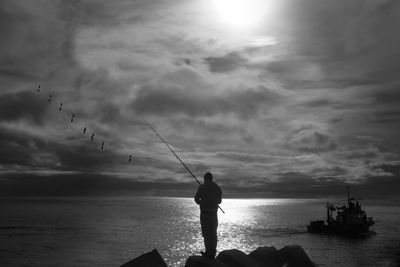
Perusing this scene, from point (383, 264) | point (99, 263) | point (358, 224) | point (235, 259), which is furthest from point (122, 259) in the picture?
point (358, 224)

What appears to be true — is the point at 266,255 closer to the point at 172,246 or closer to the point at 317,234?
the point at 172,246

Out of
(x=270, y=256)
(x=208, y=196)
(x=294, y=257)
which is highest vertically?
(x=208, y=196)

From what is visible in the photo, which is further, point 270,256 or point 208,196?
point 270,256

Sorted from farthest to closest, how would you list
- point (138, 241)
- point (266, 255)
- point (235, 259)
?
point (138, 241)
point (266, 255)
point (235, 259)

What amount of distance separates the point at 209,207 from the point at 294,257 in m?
16.9

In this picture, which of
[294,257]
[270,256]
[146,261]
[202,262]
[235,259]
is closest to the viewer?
[202,262]

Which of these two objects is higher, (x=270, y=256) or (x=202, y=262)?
(x=202, y=262)

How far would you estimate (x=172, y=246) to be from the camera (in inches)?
2611

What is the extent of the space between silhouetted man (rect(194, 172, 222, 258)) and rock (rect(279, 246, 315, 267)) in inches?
606

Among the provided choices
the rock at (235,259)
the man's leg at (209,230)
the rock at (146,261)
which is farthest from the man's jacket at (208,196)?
the rock at (235,259)

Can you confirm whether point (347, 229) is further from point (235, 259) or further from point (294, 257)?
point (235, 259)

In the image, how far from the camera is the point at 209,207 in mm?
13797

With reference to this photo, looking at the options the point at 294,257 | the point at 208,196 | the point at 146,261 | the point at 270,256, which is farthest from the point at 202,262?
the point at 294,257

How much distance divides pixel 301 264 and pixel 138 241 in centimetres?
4865
